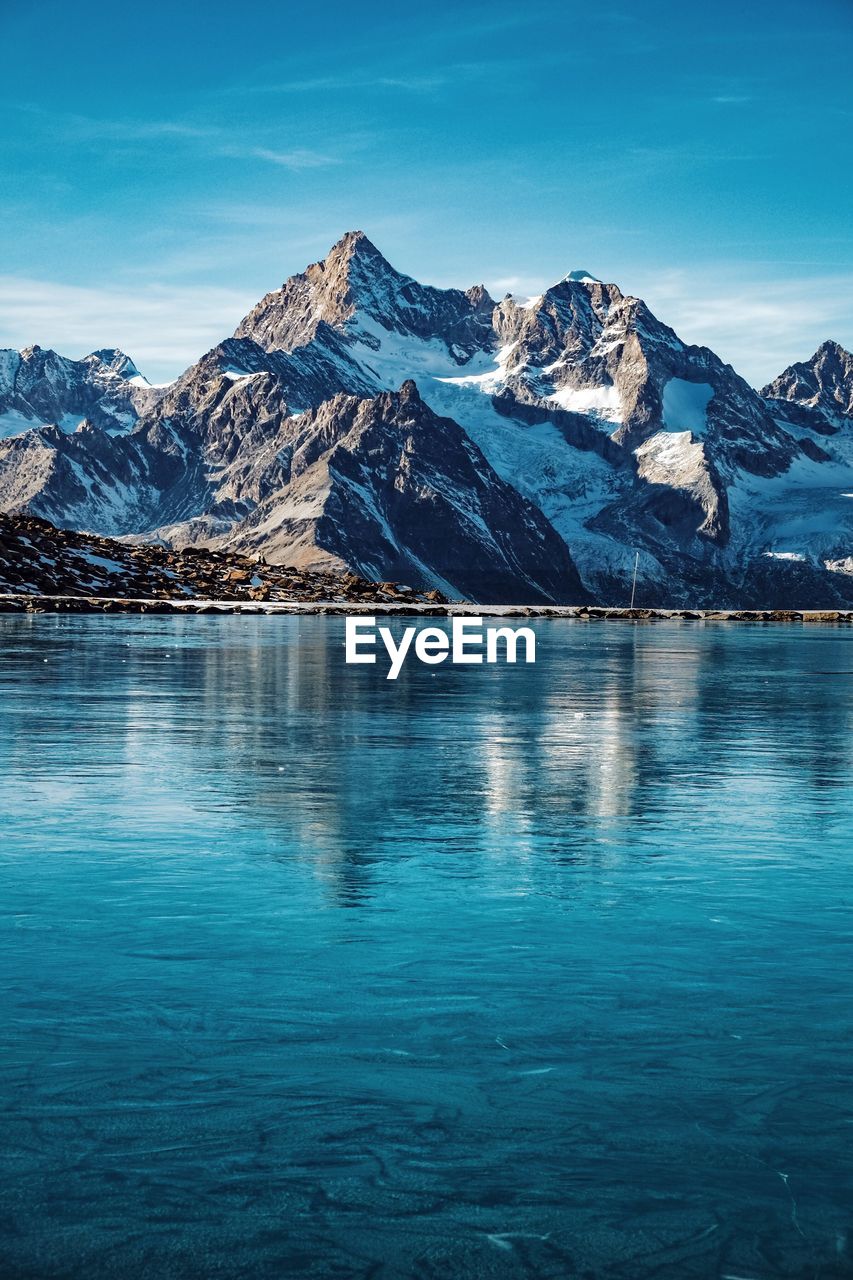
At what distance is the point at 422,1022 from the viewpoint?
15031 mm

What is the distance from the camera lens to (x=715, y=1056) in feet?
46.6

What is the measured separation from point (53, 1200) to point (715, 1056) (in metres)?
6.58

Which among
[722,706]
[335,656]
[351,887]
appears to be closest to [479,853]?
[351,887]

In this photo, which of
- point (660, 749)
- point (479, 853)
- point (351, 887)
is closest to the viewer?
point (351, 887)

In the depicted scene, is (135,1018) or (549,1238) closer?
(549,1238)

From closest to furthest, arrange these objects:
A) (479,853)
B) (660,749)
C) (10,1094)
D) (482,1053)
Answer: (10,1094) → (482,1053) → (479,853) → (660,749)

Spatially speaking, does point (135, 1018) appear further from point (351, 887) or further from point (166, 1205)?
point (351, 887)

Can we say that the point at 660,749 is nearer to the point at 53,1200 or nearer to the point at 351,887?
the point at 351,887

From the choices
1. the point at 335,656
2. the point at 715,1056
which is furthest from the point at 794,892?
the point at 335,656

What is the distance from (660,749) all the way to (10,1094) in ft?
95.9

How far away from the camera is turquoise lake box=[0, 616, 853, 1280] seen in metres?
10.8

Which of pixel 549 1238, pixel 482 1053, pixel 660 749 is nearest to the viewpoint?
pixel 549 1238

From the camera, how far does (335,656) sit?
3568 inches

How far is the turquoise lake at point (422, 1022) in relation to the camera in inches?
424
